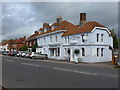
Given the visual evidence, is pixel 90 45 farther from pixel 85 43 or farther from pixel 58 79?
pixel 58 79

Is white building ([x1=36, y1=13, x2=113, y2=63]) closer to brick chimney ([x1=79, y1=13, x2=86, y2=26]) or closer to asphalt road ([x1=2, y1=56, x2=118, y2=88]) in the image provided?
brick chimney ([x1=79, y1=13, x2=86, y2=26])

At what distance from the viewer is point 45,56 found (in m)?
43.2

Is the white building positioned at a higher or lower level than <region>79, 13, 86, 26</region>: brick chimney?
lower

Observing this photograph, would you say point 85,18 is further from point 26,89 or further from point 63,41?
point 26,89

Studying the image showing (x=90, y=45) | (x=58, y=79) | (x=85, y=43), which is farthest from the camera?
(x=85, y=43)

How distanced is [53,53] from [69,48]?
8.99 metres

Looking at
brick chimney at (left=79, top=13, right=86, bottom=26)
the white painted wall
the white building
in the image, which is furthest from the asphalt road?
brick chimney at (left=79, top=13, right=86, bottom=26)

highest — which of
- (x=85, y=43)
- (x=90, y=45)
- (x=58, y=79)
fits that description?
(x=85, y=43)

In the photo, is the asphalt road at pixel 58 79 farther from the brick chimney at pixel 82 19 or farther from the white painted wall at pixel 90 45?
the brick chimney at pixel 82 19

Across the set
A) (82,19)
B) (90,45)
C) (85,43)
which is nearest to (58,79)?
(90,45)

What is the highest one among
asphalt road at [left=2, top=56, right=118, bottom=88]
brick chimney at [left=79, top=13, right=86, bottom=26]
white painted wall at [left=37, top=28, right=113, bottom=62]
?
brick chimney at [left=79, top=13, right=86, bottom=26]

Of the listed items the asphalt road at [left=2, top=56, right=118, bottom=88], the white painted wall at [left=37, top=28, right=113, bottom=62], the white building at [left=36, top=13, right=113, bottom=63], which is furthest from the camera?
the white building at [left=36, top=13, right=113, bottom=63]

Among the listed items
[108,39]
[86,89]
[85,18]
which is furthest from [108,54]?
[86,89]

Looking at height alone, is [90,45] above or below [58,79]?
above
